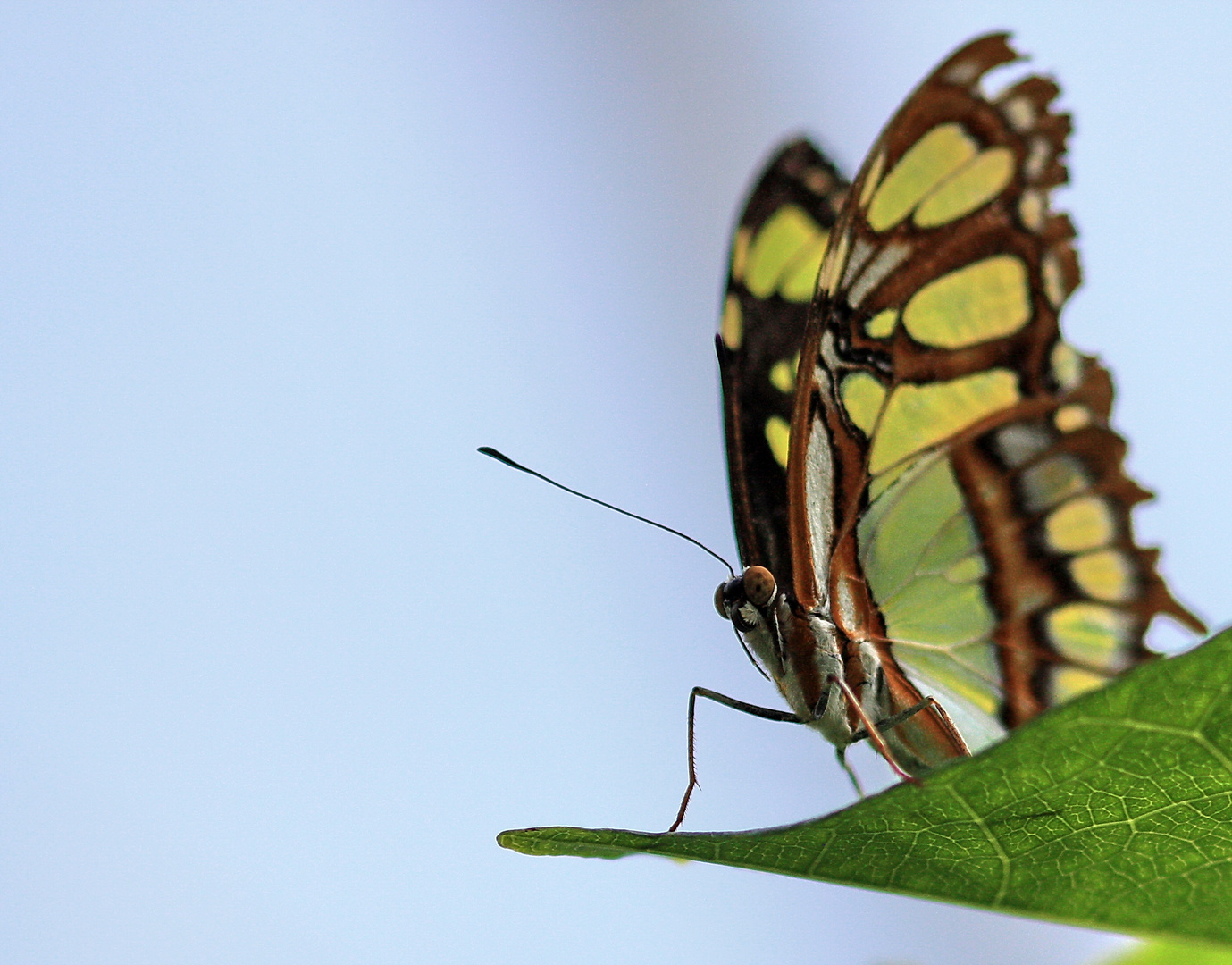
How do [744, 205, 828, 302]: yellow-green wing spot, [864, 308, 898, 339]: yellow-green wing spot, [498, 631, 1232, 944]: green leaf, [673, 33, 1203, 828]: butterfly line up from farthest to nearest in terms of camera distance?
[744, 205, 828, 302]: yellow-green wing spot < [864, 308, 898, 339]: yellow-green wing spot < [673, 33, 1203, 828]: butterfly < [498, 631, 1232, 944]: green leaf

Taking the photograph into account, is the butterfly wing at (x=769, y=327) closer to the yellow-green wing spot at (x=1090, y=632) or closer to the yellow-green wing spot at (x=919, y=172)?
the yellow-green wing spot at (x=919, y=172)

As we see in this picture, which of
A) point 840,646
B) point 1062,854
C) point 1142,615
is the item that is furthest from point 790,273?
point 1062,854

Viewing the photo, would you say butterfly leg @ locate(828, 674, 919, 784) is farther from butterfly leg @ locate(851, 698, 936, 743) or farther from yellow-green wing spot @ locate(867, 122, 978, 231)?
yellow-green wing spot @ locate(867, 122, 978, 231)

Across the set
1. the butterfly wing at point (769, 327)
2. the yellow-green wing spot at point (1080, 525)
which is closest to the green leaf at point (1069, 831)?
the butterfly wing at point (769, 327)

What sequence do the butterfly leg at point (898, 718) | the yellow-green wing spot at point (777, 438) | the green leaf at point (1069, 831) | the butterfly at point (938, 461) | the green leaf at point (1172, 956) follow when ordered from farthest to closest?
the yellow-green wing spot at point (777, 438) < the butterfly at point (938, 461) < the butterfly leg at point (898, 718) < the green leaf at point (1172, 956) < the green leaf at point (1069, 831)

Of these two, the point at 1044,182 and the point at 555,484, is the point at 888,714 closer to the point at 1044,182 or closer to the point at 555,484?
the point at 555,484

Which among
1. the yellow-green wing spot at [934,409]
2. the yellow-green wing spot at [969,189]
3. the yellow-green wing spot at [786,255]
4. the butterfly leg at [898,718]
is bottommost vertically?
the butterfly leg at [898,718]

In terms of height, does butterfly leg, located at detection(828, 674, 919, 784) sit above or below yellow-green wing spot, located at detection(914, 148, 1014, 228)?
below

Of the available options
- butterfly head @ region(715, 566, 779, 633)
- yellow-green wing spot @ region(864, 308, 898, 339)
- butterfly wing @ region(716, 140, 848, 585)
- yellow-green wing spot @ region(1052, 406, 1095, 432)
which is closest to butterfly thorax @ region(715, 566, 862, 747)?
butterfly head @ region(715, 566, 779, 633)
